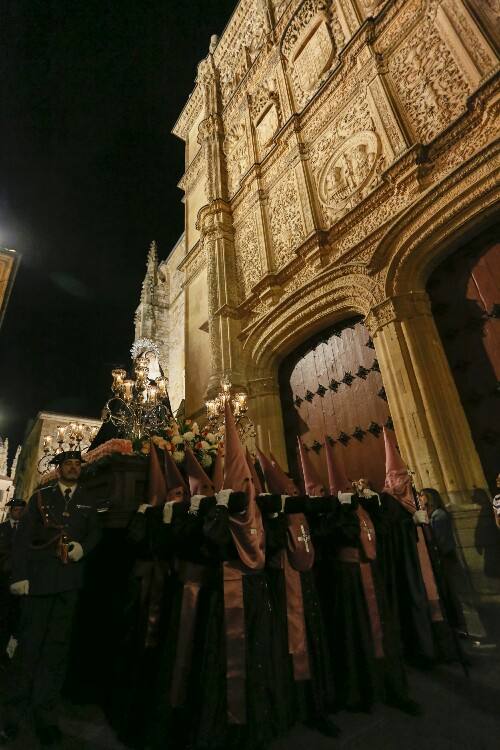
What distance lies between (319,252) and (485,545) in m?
5.90

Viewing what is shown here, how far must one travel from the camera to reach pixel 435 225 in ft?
18.7

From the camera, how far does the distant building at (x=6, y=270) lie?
485 cm

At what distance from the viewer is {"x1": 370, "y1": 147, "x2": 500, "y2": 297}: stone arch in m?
5.28

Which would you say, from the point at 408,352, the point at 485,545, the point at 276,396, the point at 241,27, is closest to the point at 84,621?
the point at 485,545

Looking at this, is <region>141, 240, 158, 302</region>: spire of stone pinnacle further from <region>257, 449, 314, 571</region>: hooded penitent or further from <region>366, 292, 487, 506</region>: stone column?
<region>257, 449, 314, 571</region>: hooded penitent

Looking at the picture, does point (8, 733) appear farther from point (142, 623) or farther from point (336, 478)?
point (336, 478)

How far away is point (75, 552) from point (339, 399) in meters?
5.36

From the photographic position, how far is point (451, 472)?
472 centimetres

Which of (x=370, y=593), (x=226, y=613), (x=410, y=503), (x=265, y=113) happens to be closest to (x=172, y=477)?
(x=226, y=613)

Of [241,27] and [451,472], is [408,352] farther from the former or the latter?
[241,27]

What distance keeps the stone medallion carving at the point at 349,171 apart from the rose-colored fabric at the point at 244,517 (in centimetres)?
665

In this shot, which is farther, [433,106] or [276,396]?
[276,396]

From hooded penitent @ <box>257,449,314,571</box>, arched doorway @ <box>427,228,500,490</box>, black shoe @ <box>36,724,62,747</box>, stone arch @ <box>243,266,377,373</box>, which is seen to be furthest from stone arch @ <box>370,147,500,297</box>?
black shoe @ <box>36,724,62,747</box>

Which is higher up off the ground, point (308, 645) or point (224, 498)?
point (224, 498)
